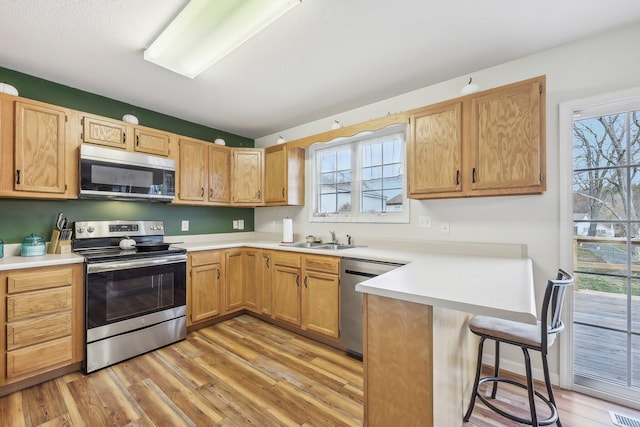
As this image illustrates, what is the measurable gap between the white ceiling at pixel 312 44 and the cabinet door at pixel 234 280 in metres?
1.76

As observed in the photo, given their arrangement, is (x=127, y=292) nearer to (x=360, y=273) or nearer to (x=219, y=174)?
(x=219, y=174)

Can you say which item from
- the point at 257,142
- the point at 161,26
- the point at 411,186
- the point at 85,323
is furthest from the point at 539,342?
the point at 257,142

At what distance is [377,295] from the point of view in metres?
1.24

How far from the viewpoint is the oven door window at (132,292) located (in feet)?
7.34

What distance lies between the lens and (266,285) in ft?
10.4

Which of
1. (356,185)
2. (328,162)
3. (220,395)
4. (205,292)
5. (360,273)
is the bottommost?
(220,395)

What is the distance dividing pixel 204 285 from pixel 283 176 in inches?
61.6

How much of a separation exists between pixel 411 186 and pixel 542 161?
89 cm

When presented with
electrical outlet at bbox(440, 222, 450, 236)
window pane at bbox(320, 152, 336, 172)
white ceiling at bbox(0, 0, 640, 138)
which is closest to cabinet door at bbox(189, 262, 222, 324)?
window pane at bbox(320, 152, 336, 172)

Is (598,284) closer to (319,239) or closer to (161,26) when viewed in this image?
(319,239)

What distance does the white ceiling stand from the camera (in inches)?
65.1

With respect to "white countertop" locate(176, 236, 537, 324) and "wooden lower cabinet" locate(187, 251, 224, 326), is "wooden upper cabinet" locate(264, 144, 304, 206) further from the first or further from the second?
"white countertop" locate(176, 236, 537, 324)

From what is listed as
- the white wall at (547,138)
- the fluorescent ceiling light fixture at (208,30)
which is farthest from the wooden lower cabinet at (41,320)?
the white wall at (547,138)

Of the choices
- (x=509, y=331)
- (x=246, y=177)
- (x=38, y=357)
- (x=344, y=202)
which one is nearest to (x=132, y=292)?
(x=38, y=357)
